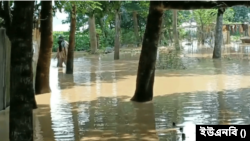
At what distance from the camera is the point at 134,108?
10883 mm

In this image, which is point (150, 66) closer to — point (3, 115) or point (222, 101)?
point (222, 101)

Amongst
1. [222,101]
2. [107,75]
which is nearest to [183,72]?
[107,75]

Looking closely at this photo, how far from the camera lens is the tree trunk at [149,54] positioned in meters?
10.9

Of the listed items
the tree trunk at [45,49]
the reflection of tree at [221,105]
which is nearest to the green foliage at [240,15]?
the reflection of tree at [221,105]

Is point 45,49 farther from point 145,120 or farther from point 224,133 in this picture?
point 224,133

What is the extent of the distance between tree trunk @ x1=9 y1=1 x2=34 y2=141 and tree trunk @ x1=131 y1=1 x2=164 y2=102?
18.7 ft

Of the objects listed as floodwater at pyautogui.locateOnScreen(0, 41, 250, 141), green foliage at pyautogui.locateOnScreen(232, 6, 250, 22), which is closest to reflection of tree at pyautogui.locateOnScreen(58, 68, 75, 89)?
floodwater at pyautogui.locateOnScreen(0, 41, 250, 141)

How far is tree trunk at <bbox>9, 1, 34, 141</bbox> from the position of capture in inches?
213

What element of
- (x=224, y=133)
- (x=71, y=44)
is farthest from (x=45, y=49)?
(x=224, y=133)

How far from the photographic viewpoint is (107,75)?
18.9m

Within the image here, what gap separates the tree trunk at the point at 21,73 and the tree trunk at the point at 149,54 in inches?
224

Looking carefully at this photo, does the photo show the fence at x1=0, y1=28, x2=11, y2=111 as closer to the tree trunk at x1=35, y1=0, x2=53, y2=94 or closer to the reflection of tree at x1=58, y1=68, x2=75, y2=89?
the tree trunk at x1=35, y1=0, x2=53, y2=94

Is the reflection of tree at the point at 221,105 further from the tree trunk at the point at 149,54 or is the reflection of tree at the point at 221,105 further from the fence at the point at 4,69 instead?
the fence at the point at 4,69

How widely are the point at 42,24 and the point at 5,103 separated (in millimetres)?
3231
